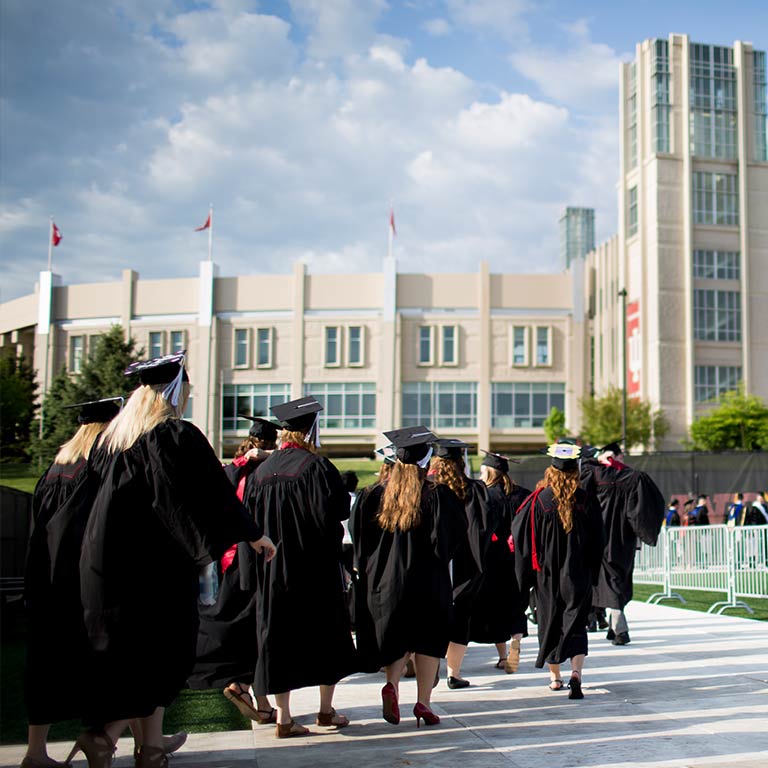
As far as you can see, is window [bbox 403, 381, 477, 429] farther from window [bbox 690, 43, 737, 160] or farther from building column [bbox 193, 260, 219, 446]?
window [bbox 690, 43, 737, 160]

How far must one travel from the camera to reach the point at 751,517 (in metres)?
19.8

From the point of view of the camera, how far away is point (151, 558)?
14.9ft

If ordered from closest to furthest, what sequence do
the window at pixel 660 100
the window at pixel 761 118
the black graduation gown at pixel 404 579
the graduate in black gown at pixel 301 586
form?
the graduate in black gown at pixel 301 586
the black graduation gown at pixel 404 579
the window at pixel 660 100
the window at pixel 761 118

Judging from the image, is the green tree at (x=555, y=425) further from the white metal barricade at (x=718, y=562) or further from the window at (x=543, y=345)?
the white metal barricade at (x=718, y=562)

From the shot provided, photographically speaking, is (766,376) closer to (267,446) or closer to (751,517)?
(751,517)

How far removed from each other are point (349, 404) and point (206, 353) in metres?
9.56

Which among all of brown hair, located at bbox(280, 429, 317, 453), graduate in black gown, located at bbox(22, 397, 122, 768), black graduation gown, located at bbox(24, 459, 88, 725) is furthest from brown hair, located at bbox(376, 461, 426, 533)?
black graduation gown, located at bbox(24, 459, 88, 725)

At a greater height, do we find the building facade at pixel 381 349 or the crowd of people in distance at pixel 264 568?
the building facade at pixel 381 349

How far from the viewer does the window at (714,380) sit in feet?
182

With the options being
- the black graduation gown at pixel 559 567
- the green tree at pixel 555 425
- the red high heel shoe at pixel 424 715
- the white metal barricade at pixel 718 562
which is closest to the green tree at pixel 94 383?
the green tree at pixel 555 425

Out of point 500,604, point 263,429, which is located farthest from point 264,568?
point 500,604

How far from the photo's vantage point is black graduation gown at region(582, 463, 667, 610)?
9.60 meters

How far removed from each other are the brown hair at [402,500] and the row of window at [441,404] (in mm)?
52683

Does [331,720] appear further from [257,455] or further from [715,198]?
[715,198]
